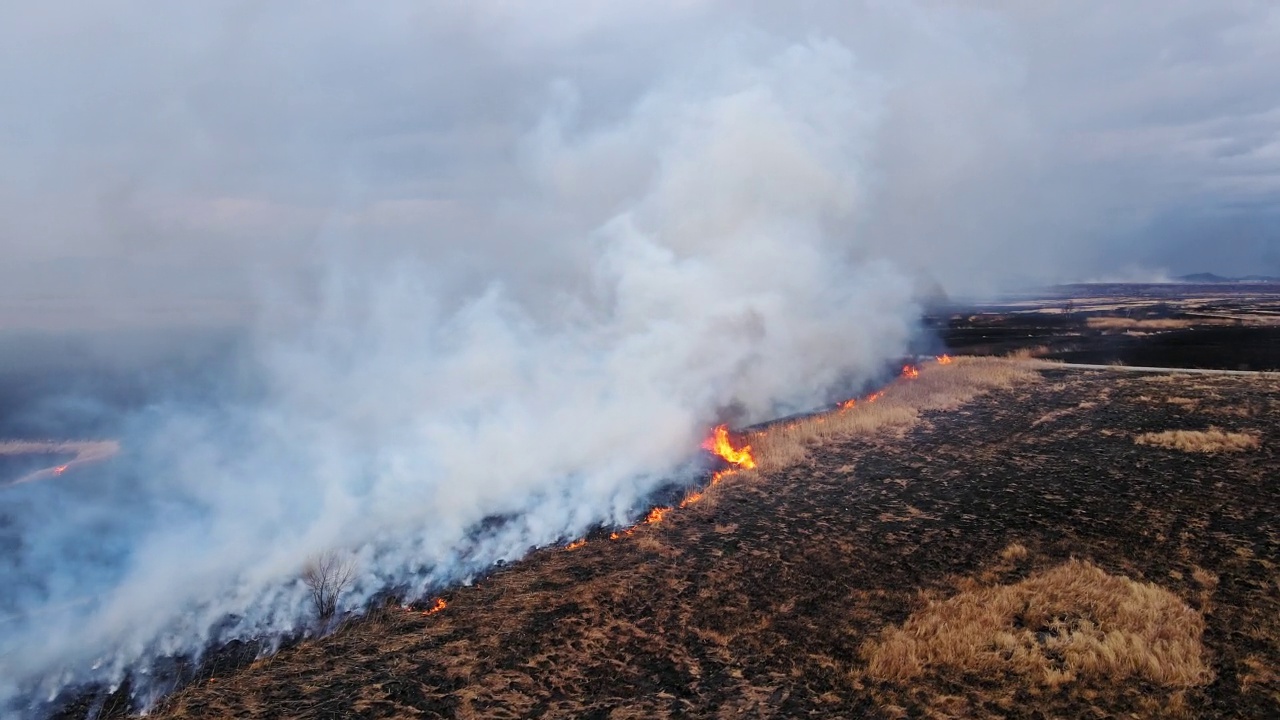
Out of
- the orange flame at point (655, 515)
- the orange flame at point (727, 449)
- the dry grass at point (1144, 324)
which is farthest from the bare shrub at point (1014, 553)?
the dry grass at point (1144, 324)

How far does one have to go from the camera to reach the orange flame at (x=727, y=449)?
22203 mm

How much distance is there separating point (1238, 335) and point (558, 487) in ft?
225

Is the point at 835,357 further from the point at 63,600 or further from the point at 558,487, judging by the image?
the point at 63,600

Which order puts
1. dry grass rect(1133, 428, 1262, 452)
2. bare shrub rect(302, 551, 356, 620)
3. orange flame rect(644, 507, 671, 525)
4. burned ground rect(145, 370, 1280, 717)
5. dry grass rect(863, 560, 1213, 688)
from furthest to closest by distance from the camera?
dry grass rect(1133, 428, 1262, 452) → orange flame rect(644, 507, 671, 525) → bare shrub rect(302, 551, 356, 620) → dry grass rect(863, 560, 1213, 688) → burned ground rect(145, 370, 1280, 717)

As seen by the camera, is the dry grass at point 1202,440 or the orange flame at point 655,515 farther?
the dry grass at point 1202,440

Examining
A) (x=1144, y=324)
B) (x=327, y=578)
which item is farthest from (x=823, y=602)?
(x=1144, y=324)

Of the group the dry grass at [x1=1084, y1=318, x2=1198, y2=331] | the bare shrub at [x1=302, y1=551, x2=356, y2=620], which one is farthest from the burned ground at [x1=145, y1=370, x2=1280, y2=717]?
the dry grass at [x1=1084, y1=318, x2=1198, y2=331]

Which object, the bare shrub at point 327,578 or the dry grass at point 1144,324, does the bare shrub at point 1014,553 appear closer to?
the bare shrub at point 327,578

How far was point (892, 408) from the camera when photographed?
28.5 meters

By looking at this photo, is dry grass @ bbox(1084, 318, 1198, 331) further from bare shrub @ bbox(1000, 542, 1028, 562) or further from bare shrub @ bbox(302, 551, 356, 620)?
bare shrub @ bbox(302, 551, 356, 620)

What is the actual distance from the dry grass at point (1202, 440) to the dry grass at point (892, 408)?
308 inches

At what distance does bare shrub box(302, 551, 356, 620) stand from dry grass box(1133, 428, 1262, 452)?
23.8 metres

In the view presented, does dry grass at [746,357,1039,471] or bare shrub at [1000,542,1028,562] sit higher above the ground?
dry grass at [746,357,1039,471]

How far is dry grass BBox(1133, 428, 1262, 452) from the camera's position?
19.5 meters
